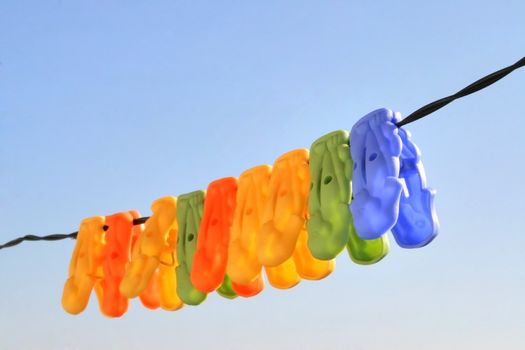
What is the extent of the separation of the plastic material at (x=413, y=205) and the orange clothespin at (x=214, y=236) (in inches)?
31.8

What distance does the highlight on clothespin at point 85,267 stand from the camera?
4180 millimetres

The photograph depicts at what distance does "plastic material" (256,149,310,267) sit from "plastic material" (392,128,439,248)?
0.39 meters

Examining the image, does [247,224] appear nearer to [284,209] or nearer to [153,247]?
[284,209]

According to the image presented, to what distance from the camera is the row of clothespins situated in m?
3.09

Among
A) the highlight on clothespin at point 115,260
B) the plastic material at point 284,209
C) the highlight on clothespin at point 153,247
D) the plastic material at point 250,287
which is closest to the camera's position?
the plastic material at point 284,209

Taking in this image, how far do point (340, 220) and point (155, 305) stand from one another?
1.41 meters

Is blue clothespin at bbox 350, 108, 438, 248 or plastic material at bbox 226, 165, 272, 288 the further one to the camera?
plastic material at bbox 226, 165, 272, 288

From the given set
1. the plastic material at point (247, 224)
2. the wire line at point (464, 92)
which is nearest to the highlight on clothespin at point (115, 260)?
the plastic material at point (247, 224)

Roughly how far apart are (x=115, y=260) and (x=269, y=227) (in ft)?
3.59

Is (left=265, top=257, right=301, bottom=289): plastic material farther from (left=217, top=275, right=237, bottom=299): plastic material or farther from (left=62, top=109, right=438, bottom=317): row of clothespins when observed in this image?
(left=217, top=275, right=237, bottom=299): plastic material

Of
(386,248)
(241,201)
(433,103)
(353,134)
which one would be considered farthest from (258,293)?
(433,103)

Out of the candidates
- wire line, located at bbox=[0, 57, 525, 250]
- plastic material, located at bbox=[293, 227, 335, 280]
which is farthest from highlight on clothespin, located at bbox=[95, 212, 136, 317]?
wire line, located at bbox=[0, 57, 525, 250]

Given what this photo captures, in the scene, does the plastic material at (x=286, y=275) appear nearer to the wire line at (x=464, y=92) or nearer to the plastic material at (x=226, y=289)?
the plastic material at (x=226, y=289)

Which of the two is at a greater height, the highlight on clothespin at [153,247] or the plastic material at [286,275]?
the highlight on clothespin at [153,247]
